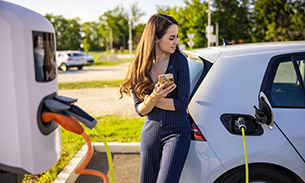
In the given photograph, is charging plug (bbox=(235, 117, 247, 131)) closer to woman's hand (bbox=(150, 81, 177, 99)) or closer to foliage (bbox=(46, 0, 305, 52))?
woman's hand (bbox=(150, 81, 177, 99))

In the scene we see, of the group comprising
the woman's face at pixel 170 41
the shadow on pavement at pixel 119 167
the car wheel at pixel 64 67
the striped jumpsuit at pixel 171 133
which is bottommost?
the shadow on pavement at pixel 119 167

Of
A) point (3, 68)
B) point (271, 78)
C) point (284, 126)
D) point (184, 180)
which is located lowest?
point (184, 180)

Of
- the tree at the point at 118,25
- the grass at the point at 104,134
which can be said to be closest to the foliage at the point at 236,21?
the tree at the point at 118,25

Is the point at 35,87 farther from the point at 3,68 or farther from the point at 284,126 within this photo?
the point at 284,126

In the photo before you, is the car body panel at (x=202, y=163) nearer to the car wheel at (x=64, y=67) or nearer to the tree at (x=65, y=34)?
the car wheel at (x=64, y=67)

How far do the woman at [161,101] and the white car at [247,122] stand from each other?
0.61 feet

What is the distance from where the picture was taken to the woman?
1905mm

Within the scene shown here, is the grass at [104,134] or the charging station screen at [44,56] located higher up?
the charging station screen at [44,56]

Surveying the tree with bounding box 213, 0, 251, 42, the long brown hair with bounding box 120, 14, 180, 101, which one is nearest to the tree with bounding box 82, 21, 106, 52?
the tree with bounding box 213, 0, 251, 42

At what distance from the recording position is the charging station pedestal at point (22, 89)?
1.27m

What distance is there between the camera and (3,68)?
1.28m

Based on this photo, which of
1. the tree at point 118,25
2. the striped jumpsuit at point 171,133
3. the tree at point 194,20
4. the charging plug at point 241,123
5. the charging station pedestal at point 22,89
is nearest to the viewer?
Result: the charging station pedestal at point 22,89

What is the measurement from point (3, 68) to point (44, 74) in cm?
19

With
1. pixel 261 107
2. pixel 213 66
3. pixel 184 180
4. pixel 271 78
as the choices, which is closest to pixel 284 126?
pixel 261 107
